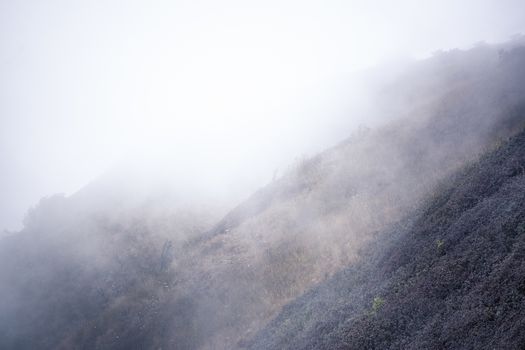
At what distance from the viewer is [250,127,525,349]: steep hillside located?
5176mm

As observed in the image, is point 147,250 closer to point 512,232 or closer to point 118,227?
point 118,227

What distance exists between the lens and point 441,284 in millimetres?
6688

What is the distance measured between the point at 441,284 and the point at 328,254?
362 inches

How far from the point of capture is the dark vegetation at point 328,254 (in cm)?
683

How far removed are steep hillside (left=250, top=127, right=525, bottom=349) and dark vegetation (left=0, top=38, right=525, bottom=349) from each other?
0.04 m

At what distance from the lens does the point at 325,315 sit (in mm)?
9719

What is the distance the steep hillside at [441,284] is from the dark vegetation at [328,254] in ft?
0.14

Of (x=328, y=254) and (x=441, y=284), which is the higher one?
(x=441, y=284)

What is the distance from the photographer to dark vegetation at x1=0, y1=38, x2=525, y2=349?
683 centimetres

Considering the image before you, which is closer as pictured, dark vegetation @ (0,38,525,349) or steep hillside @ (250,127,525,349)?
steep hillside @ (250,127,525,349)

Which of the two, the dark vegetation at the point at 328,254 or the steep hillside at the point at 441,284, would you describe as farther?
the dark vegetation at the point at 328,254

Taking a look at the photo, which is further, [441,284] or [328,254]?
[328,254]

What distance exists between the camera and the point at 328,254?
619 inches

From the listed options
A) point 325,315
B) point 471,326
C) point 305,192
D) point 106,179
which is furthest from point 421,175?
point 106,179
